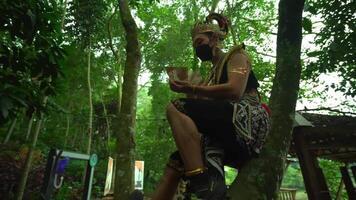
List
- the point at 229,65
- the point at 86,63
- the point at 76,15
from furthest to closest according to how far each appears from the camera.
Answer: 1. the point at 86,63
2. the point at 76,15
3. the point at 229,65

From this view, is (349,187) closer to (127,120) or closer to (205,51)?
(127,120)

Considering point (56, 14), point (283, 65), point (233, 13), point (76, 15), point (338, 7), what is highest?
point (233, 13)

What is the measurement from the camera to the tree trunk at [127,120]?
5824 mm

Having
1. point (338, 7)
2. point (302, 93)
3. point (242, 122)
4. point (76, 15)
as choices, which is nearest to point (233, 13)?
point (302, 93)

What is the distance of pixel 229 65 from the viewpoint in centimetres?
224

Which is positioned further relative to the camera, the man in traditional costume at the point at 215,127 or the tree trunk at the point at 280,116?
the tree trunk at the point at 280,116

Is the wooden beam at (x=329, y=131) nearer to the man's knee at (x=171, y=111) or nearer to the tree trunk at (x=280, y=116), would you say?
the tree trunk at (x=280, y=116)

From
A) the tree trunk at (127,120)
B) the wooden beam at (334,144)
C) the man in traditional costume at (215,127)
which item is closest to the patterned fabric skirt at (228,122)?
the man in traditional costume at (215,127)

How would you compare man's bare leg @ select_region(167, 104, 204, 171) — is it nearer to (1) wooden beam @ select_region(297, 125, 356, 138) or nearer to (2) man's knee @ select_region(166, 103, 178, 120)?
(2) man's knee @ select_region(166, 103, 178, 120)

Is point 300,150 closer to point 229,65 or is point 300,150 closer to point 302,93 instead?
point 229,65

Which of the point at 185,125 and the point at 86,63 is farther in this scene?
the point at 86,63

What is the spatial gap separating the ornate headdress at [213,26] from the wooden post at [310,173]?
3.37 meters

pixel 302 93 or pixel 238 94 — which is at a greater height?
pixel 302 93

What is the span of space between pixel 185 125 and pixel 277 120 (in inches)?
33.9
